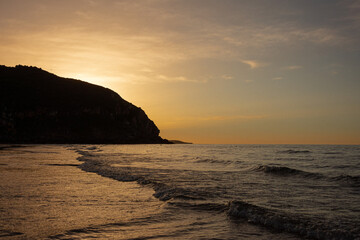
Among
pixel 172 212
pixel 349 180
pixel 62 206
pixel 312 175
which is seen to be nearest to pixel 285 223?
pixel 172 212

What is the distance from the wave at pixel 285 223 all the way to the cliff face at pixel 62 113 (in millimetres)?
126086

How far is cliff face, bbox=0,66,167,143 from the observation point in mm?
127062

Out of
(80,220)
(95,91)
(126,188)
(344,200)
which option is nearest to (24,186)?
(126,188)

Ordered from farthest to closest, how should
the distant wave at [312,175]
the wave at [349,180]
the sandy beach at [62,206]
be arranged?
the distant wave at [312,175] → the wave at [349,180] → the sandy beach at [62,206]

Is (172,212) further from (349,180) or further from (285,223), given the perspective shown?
(349,180)

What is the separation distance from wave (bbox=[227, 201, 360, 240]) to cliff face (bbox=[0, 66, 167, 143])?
126 metres

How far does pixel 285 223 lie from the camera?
789 cm

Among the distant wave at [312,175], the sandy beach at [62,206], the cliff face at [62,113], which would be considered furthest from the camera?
the cliff face at [62,113]

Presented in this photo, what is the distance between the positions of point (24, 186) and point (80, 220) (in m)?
6.16

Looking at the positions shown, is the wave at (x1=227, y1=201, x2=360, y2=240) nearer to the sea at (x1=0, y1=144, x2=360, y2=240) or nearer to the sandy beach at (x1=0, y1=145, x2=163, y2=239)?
the sea at (x1=0, y1=144, x2=360, y2=240)

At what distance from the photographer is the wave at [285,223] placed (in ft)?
23.4

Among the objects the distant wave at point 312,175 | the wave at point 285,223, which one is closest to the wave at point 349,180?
the distant wave at point 312,175

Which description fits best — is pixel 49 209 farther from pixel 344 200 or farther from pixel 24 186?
pixel 344 200

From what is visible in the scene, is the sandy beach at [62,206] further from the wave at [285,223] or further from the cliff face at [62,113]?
the cliff face at [62,113]
